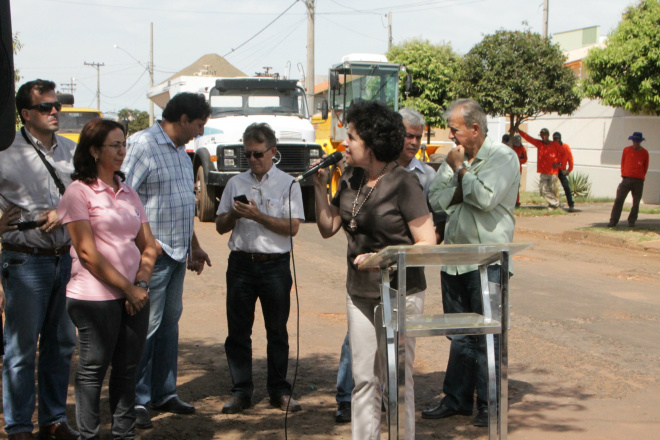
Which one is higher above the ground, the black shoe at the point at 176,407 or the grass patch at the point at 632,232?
the grass patch at the point at 632,232

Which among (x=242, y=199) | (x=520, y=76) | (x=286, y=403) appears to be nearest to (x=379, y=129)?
(x=242, y=199)

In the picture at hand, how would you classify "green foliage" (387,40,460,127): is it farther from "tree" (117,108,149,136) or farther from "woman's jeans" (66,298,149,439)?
"tree" (117,108,149,136)

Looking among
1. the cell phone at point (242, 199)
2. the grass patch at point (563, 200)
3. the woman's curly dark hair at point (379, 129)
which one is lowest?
the grass patch at point (563, 200)

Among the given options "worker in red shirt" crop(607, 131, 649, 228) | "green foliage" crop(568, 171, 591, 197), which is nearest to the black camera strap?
"worker in red shirt" crop(607, 131, 649, 228)

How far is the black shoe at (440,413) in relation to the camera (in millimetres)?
5012

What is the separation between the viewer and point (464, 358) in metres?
5.02

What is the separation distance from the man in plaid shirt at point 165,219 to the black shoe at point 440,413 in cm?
159

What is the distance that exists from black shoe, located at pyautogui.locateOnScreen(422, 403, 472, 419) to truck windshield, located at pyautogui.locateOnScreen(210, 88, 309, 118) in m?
11.4

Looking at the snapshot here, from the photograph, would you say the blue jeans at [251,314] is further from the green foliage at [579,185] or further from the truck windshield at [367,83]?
the green foliage at [579,185]

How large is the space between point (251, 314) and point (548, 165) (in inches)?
566

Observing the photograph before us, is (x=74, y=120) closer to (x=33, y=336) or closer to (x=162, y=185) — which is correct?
(x=162, y=185)

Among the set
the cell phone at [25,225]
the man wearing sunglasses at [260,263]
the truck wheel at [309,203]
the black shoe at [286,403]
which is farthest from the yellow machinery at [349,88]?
the cell phone at [25,225]

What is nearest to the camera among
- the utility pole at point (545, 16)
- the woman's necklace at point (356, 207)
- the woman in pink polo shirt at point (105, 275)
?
the woman in pink polo shirt at point (105, 275)

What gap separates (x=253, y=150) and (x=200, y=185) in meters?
10.2
